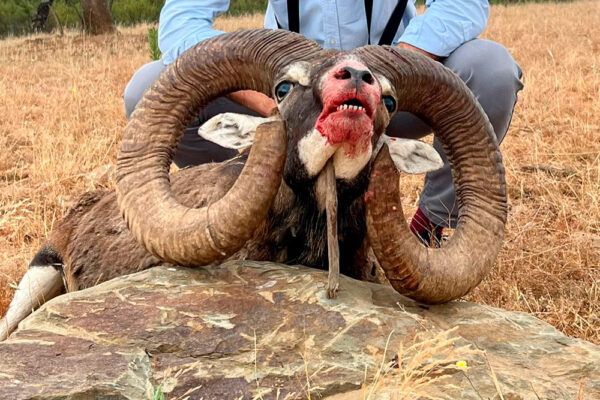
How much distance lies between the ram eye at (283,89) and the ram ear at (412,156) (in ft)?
1.48

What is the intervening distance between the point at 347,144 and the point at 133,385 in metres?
1.16

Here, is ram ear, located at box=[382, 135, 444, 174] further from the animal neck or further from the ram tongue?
the ram tongue

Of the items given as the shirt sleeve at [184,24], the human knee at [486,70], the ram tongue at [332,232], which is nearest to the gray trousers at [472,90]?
the human knee at [486,70]

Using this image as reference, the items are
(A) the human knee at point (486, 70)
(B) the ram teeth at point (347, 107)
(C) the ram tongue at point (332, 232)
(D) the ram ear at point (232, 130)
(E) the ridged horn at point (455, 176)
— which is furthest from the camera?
(A) the human knee at point (486, 70)

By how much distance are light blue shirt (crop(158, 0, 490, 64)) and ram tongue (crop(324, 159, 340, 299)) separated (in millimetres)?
1270

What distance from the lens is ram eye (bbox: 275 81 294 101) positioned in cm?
320

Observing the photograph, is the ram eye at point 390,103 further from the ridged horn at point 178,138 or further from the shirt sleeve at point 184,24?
the shirt sleeve at point 184,24

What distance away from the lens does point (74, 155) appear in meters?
6.75

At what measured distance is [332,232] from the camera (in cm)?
296

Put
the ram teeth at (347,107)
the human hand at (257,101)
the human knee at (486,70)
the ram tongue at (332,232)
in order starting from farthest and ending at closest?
1. the human knee at (486,70)
2. the human hand at (257,101)
3. the ram tongue at (332,232)
4. the ram teeth at (347,107)

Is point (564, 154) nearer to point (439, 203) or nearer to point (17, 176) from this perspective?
point (439, 203)

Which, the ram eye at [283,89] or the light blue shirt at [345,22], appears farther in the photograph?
the light blue shirt at [345,22]

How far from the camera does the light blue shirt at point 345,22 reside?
4.21m

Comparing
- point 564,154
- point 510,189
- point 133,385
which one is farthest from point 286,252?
point 564,154
